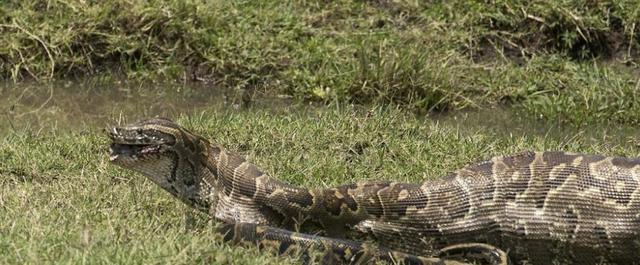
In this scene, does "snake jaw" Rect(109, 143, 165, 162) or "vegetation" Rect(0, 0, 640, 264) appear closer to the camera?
"snake jaw" Rect(109, 143, 165, 162)

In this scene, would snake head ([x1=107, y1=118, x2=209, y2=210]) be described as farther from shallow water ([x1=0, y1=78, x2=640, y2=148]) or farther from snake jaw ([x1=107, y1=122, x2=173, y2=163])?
shallow water ([x1=0, y1=78, x2=640, y2=148])

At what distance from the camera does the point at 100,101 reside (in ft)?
39.0

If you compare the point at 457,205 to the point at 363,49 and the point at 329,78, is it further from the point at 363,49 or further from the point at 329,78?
the point at 363,49

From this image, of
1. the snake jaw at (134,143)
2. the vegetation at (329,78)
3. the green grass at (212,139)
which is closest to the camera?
the green grass at (212,139)

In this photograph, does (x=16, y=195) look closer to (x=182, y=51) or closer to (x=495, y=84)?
(x=182, y=51)

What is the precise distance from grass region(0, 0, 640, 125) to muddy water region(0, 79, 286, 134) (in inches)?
6.7

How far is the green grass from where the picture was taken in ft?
22.5

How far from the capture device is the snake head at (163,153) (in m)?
7.83

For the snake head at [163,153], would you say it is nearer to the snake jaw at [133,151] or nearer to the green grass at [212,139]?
the snake jaw at [133,151]

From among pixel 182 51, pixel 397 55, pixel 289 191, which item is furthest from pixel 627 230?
pixel 182 51

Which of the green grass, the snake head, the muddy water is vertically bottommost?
the muddy water

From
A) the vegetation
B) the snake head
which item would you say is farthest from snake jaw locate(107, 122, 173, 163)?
the vegetation

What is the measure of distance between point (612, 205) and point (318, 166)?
2.47 metres

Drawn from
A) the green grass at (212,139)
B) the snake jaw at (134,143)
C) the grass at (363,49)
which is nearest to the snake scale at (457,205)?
the snake jaw at (134,143)
